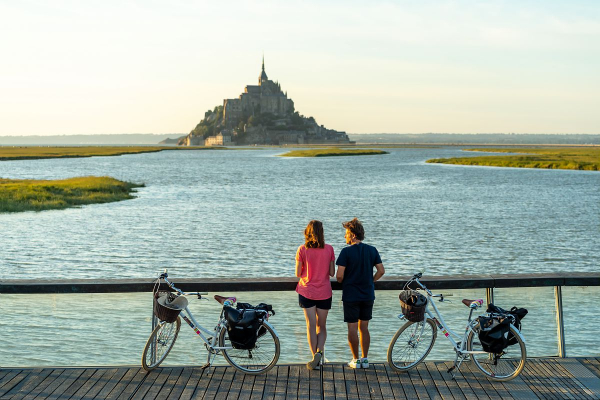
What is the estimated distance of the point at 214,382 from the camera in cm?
679

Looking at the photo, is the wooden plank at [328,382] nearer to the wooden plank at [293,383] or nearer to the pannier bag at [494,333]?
the wooden plank at [293,383]

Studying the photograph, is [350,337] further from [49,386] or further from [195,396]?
[49,386]

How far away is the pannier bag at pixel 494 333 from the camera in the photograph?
6.66m

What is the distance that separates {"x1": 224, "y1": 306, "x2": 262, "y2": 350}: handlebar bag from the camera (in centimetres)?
667

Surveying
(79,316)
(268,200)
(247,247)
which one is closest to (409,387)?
(79,316)

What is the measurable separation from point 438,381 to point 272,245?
75.4 ft

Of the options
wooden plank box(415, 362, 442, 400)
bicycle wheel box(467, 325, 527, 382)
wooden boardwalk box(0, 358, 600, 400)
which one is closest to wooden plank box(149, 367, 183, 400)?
wooden boardwalk box(0, 358, 600, 400)

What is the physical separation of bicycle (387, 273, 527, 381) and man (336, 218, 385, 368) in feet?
1.18

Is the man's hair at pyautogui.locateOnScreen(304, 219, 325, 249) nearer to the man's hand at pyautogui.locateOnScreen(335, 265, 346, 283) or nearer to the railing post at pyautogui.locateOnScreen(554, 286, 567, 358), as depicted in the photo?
the man's hand at pyautogui.locateOnScreen(335, 265, 346, 283)

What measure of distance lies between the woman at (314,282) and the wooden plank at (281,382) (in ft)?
0.84

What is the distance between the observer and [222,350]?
274 inches

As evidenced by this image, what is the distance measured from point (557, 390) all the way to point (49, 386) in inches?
196

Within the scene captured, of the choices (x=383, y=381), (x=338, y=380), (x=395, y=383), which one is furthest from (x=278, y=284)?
(x=395, y=383)

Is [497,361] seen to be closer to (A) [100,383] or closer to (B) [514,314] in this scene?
(B) [514,314]
